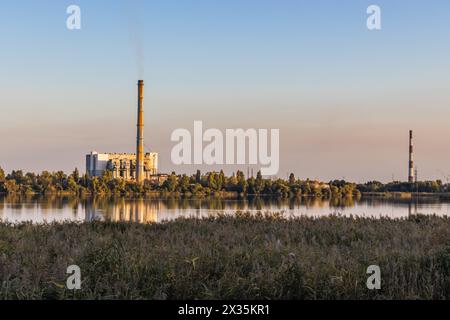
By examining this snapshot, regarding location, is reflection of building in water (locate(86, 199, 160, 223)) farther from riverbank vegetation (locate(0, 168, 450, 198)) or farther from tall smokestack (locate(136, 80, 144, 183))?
riverbank vegetation (locate(0, 168, 450, 198))

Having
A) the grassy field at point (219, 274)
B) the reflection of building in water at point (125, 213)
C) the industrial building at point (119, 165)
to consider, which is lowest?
the reflection of building in water at point (125, 213)

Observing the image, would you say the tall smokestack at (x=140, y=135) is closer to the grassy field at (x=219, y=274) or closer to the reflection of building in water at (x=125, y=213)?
the reflection of building in water at (x=125, y=213)

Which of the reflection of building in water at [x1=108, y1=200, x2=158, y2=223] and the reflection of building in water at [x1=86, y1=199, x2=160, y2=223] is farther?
the reflection of building in water at [x1=86, y1=199, x2=160, y2=223]

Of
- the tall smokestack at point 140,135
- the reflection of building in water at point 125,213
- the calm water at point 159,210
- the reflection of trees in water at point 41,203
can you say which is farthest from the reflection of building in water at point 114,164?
Answer: the reflection of building in water at point 125,213

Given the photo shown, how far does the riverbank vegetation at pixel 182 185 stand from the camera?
13275 cm

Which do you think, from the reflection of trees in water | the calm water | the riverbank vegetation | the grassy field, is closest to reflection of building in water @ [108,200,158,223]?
the calm water

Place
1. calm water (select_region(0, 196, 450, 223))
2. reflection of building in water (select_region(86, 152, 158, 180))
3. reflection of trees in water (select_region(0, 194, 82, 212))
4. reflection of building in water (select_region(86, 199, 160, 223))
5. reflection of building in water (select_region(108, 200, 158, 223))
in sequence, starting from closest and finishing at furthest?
reflection of building in water (select_region(108, 200, 158, 223))
reflection of building in water (select_region(86, 199, 160, 223))
calm water (select_region(0, 196, 450, 223))
reflection of trees in water (select_region(0, 194, 82, 212))
reflection of building in water (select_region(86, 152, 158, 180))

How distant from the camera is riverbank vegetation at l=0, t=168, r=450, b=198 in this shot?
13275 cm

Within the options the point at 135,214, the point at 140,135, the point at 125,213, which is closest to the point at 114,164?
the point at 140,135

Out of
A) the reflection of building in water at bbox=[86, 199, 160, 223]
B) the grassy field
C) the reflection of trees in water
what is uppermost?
the grassy field

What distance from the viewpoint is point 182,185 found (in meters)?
139
